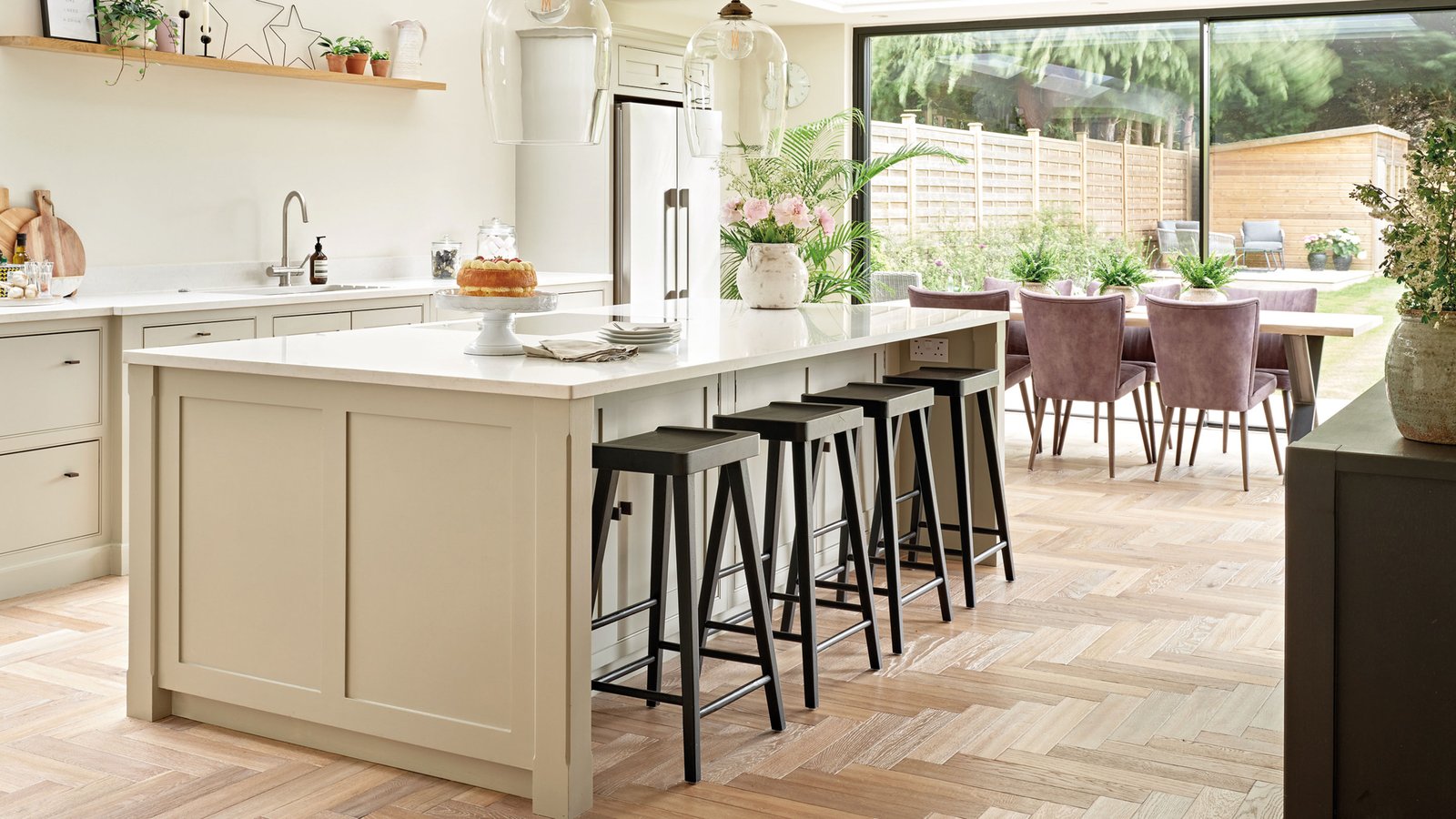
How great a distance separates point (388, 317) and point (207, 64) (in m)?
1.14

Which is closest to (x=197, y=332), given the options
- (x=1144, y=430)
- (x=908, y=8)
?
(x=1144, y=430)

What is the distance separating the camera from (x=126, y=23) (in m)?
4.91

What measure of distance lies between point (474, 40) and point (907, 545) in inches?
148

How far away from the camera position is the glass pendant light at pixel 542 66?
292cm

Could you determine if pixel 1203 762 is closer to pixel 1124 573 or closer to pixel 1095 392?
pixel 1124 573

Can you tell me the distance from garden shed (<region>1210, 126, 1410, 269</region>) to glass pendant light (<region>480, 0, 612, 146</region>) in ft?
18.4

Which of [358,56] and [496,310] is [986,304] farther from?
[496,310]

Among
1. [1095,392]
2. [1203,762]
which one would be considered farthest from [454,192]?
[1203,762]

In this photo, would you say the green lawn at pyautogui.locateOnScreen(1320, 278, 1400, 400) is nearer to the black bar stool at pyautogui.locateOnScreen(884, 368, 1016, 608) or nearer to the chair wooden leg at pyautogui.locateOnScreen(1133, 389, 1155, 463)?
the chair wooden leg at pyautogui.locateOnScreen(1133, 389, 1155, 463)

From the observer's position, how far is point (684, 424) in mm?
3674

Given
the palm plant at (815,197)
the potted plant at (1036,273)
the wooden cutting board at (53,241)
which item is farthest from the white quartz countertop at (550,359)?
the potted plant at (1036,273)

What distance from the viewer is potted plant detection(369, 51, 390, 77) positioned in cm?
607

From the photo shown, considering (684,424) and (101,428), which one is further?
(101,428)

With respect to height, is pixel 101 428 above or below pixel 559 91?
below
